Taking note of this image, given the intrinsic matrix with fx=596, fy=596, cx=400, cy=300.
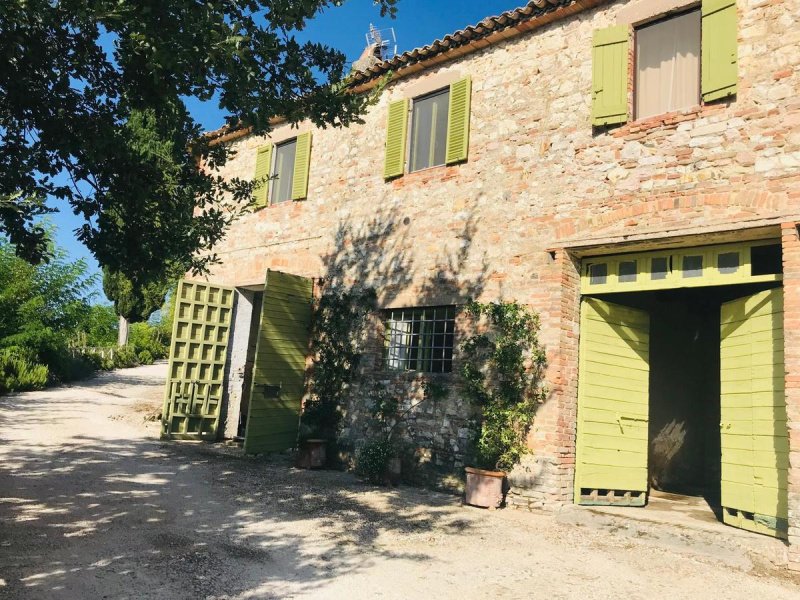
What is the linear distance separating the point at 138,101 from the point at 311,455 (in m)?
5.75

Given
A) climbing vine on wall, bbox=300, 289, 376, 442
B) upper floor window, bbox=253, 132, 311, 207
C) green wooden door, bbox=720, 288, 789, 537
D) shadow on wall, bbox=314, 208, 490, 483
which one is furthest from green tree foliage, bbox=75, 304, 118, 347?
green wooden door, bbox=720, 288, 789, 537

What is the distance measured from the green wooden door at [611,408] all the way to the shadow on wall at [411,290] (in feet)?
4.79

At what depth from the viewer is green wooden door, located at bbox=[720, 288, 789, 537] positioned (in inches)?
227

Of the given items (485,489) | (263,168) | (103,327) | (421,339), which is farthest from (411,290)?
(103,327)

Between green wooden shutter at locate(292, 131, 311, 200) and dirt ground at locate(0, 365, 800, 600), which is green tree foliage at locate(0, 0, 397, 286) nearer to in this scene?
dirt ground at locate(0, 365, 800, 600)

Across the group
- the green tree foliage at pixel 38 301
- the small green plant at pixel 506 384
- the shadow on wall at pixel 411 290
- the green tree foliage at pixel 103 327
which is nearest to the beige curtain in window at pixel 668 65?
the shadow on wall at pixel 411 290

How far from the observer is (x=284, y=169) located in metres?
11.4

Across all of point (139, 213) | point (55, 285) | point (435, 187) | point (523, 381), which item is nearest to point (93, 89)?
point (139, 213)

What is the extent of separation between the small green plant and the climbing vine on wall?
2.32 m

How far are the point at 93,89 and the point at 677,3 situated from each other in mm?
6328

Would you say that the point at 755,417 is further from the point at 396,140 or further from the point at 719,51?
the point at 396,140

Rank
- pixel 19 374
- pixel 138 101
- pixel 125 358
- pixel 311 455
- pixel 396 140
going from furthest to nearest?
pixel 125 358, pixel 19 374, pixel 396 140, pixel 311 455, pixel 138 101

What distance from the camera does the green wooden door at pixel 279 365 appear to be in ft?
30.7

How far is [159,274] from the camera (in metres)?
5.66
